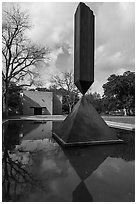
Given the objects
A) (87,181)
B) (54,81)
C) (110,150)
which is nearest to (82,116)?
(110,150)

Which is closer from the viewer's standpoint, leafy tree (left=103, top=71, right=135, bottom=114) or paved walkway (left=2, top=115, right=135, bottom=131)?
paved walkway (left=2, top=115, right=135, bottom=131)

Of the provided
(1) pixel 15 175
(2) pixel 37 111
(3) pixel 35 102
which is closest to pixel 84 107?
(1) pixel 15 175

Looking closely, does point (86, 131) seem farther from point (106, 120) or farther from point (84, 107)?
point (106, 120)

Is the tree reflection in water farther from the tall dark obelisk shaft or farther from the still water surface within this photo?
the tall dark obelisk shaft

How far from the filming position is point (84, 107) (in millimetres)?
6844

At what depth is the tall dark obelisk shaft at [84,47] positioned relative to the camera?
6.90m

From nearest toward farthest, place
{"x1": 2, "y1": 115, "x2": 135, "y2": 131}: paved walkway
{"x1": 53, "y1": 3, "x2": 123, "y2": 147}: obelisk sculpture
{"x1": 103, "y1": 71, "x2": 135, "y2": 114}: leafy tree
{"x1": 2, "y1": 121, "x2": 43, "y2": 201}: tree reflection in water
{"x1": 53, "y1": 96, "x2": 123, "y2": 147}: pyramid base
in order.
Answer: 1. {"x1": 2, "y1": 121, "x2": 43, "y2": 201}: tree reflection in water
2. {"x1": 53, "y1": 96, "x2": 123, "y2": 147}: pyramid base
3. {"x1": 53, "y1": 3, "x2": 123, "y2": 147}: obelisk sculpture
4. {"x1": 2, "y1": 115, "x2": 135, "y2": 131}: paved walkway
5. {"x1": 103, "y1": 71, "x2": 135, "y2": 114}: leafy tree

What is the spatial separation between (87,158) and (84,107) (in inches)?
109

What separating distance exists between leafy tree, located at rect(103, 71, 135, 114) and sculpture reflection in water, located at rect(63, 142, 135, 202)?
104 ft

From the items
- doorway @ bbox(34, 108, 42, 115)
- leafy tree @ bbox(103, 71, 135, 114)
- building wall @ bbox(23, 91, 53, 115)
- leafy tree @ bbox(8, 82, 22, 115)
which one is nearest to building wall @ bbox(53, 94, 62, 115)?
building wall @ bbox(23, 91, 53, 115)

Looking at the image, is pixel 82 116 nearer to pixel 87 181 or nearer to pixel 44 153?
pixel 44 153

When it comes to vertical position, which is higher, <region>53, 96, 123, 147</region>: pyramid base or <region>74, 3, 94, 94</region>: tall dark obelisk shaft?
<region>74, 3, 94, 94</region>: tall dark obelisk shaft

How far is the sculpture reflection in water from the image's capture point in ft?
8.63

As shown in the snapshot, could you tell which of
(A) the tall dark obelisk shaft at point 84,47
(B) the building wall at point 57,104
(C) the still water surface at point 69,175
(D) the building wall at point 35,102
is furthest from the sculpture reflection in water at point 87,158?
(B) the building wall at point 57,104
